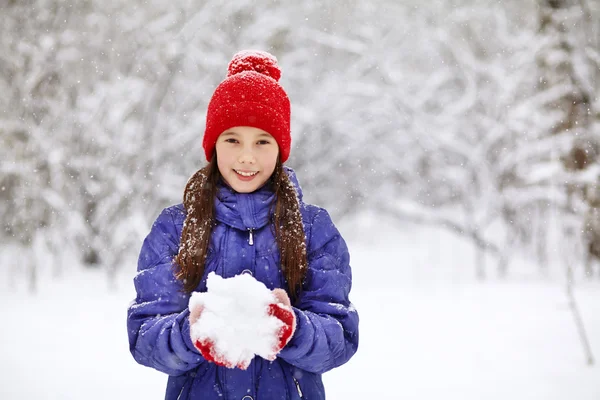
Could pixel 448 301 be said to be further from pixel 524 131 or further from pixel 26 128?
pixel 26 128

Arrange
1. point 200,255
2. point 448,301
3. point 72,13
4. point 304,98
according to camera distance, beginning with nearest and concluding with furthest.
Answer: point 200,255, point 448,301, point 72,13, point 304,98

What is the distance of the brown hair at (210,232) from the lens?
4.73ft

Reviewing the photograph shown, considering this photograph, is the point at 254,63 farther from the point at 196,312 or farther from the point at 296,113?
the point at 296,113

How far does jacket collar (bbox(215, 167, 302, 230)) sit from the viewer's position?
1486 millimetres

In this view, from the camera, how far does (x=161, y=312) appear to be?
4.64 feet

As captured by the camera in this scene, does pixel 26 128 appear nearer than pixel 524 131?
Yes

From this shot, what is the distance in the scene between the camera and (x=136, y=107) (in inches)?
287

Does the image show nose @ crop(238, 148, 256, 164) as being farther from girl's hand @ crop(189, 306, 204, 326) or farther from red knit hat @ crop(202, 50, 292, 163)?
girl's hand @ crop(189, 306, 204, 326)

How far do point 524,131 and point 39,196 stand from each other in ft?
21.8

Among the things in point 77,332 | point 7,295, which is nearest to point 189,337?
point 77,332

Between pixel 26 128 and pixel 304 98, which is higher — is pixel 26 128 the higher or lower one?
the lower one

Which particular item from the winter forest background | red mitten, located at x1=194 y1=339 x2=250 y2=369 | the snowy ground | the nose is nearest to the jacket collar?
the nose

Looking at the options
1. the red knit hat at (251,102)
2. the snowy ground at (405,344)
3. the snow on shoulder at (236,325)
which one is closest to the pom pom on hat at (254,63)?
the red knit hat at (251,102)

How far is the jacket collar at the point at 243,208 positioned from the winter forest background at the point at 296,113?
16.1 ft
